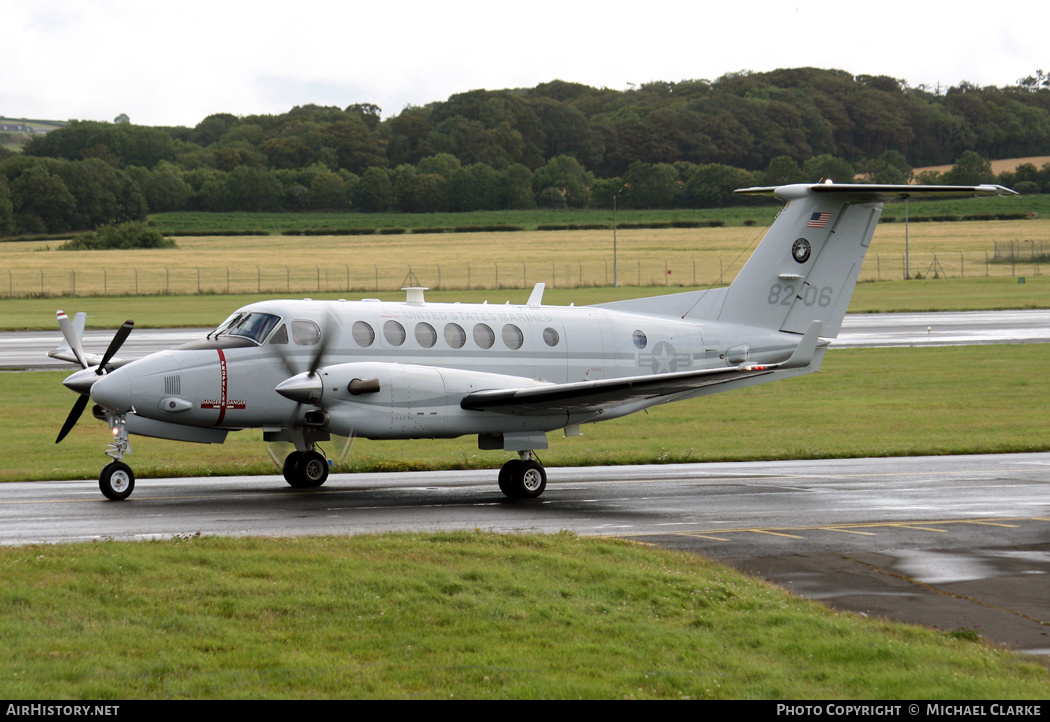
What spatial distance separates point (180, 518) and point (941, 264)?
101431 millimetres

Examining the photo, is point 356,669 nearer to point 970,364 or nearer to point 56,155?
point 970,364

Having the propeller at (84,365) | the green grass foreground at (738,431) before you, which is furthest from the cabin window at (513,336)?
the propeller at (84,365)

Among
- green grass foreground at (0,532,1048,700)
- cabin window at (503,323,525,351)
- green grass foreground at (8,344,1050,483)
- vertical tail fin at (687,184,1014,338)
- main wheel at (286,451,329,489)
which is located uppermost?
vertical tail fin at (687,184,1014,338)

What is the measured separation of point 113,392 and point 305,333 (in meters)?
3.38

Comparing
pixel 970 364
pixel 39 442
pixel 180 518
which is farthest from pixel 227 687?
pixel 970 364

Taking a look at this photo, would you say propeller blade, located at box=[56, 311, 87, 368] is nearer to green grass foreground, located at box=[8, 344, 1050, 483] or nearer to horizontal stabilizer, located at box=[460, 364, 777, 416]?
green grass foreground, located at box=[8, 344, 1050, 483]

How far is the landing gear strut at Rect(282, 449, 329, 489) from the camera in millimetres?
20625

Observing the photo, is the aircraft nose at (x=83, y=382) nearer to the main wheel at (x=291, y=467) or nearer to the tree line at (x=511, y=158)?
the main wheel at (x=291, y=467)

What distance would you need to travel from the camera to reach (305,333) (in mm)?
19281

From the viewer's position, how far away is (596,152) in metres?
186

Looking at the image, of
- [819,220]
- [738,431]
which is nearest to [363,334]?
[819,220]

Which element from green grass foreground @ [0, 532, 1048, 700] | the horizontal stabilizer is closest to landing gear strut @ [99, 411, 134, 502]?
green grass foreground @ [0, 532, 1048, 700]

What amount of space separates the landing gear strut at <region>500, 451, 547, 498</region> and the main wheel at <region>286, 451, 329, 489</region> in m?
3.75

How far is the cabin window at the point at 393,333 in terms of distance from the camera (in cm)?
1988
